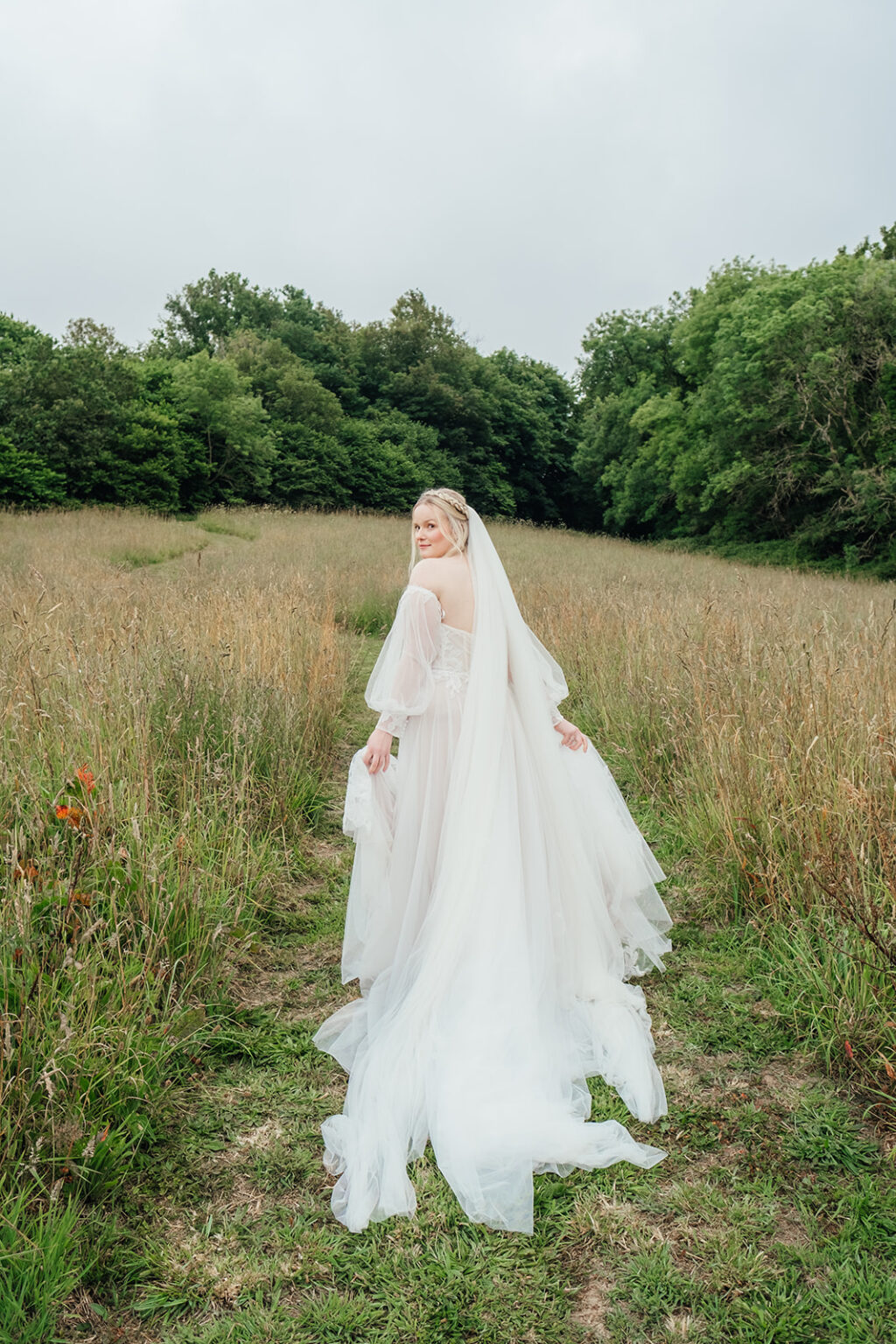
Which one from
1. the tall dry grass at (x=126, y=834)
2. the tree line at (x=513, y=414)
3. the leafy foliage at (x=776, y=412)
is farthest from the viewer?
the tree line at (x=513, y=414)

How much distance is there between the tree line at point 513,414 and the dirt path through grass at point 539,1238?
783 inches

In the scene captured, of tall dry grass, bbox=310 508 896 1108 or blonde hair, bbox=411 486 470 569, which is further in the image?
blonde hair, bbox=411 486 470 569

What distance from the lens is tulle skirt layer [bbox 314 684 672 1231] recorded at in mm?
2270

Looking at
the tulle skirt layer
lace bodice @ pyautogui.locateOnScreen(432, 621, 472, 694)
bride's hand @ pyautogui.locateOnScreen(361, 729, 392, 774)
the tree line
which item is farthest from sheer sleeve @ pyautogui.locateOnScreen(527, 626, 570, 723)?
the tree line

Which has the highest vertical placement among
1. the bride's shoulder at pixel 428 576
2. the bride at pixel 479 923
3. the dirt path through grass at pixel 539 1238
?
the bride's shoulder at pixel 428 576

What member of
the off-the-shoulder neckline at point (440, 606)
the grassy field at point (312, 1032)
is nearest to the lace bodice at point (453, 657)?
the off-the-shoulder neckline at point (440, 606)

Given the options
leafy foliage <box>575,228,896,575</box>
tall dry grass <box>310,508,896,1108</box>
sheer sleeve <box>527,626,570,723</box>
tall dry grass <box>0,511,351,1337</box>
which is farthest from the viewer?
leafy foliage <box>575,228,896,575</box>

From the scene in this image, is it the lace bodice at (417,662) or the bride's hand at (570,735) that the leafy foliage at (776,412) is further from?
the lace bodice at (417,662)

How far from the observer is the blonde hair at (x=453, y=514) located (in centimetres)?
335

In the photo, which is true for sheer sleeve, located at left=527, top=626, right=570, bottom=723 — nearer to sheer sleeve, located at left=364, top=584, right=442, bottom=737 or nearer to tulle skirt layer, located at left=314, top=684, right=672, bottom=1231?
tulle skirt layer, located at left=314, top=684, right=672, bottom=1231

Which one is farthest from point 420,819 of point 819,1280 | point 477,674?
point 819,1280

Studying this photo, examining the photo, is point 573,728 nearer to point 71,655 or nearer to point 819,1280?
point 819,1280

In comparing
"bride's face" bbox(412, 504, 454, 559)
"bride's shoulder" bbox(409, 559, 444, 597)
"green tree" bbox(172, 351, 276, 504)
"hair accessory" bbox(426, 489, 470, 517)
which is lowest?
"bride's shoulder" bbox(409, 559, 444, 597)

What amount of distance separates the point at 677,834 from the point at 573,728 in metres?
1.32
